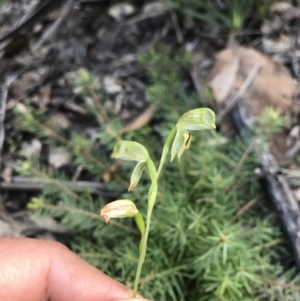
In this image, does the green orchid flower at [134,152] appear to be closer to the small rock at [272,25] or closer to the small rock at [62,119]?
the small rock at [62,119]

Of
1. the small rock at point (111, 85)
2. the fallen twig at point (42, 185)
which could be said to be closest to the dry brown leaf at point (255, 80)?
the small rock at point (111, 85)

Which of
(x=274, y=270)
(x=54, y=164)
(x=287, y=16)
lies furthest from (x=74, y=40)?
(x=274, y=270)

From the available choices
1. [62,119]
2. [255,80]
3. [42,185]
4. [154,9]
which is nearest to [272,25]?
[255,80]

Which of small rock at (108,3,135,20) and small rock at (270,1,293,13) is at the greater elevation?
small rock at (108,3,135,20)

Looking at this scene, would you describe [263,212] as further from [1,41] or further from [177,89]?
[1,41]

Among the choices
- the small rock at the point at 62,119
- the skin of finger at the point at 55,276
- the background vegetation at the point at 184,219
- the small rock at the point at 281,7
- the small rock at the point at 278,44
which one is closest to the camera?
the skin of finger at the point at 55,276

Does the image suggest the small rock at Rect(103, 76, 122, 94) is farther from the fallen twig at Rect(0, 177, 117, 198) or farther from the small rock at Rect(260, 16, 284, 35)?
the small rock at Rect(260, 16, 284, 35)

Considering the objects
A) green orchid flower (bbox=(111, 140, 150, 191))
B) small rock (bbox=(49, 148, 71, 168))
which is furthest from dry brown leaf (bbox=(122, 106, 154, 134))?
green orchid flower (bbox=(111, 140, 150, 191))
